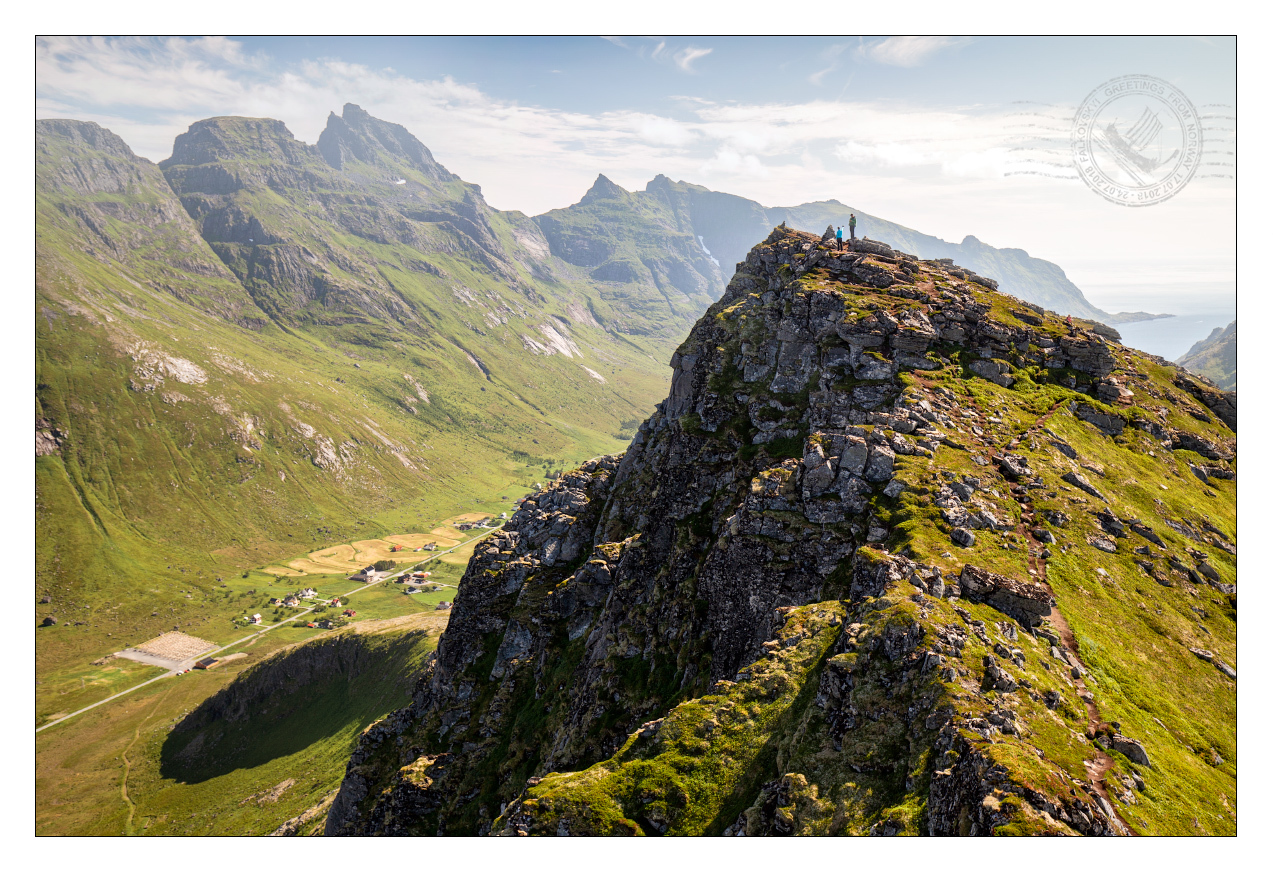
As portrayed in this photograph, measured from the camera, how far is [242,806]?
488 ft

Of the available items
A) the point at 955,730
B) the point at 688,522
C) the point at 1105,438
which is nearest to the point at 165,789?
the point at 688,522

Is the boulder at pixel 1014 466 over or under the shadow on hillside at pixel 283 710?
over

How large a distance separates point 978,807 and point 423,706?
78.2 m

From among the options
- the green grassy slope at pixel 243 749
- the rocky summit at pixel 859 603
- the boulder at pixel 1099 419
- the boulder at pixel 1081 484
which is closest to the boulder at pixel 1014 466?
the rocky summit at pixel 859 603

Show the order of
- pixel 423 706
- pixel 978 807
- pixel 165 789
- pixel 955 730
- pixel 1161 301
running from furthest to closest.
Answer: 1. pixel 1161 301
2. pixel 165 789
3. pixel 423 706
4. pixel 955 730
5. pixel 978 807

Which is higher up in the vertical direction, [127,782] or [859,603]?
[859,603]

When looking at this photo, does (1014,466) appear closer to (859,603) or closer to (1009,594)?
(1009,594)

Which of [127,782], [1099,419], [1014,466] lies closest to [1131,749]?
[1014,466]

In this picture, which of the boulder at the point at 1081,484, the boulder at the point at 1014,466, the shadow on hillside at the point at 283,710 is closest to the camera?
the boulder at the point at 1014,466

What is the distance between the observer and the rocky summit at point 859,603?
3394 cm

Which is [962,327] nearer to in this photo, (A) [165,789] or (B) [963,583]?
(B) [963,583]

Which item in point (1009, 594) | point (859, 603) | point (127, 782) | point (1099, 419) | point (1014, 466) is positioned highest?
point (1099, 419)

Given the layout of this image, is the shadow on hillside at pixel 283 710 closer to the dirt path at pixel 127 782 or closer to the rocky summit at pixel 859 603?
the dirt path at pixel 127 782

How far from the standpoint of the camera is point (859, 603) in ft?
142
